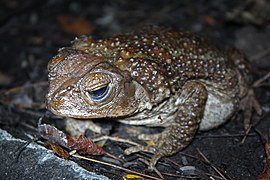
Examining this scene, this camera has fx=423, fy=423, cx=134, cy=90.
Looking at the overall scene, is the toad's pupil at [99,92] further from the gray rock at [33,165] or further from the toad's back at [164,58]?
the gray rock at [33,165]

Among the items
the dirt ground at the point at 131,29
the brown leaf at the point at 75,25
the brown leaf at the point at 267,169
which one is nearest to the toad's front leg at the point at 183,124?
the dirt ground at the point at 131,29

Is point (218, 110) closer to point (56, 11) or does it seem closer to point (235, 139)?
point (235, 139)

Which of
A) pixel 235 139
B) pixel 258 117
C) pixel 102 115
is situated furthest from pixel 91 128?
pixel 258 117

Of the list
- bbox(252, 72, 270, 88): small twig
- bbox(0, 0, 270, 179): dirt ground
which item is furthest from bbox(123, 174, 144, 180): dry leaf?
bbox(252, 72, 270, 88): small twig

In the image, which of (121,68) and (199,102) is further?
(199,102)

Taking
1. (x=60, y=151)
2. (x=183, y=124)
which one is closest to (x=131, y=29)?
(x=183, y=124)

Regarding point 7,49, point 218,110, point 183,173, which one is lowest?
point 183,173
